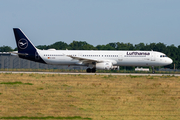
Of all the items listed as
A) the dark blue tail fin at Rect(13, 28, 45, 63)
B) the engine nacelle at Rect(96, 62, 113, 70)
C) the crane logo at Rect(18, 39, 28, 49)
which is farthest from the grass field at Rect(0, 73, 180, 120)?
the crane logo at Rect(18, 39, 28, 49)

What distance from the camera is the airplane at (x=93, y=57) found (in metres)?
45.5

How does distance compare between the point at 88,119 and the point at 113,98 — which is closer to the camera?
the point at 88,119

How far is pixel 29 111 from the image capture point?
13.6 m

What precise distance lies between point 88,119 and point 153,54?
115 ft

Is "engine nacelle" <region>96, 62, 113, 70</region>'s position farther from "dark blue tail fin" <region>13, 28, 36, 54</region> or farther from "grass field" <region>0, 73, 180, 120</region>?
"grass field" <region>0, 73, 180, 120</region>

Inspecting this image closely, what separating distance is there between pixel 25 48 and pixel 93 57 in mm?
12477

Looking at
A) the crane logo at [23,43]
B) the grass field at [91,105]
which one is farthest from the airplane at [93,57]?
the grass field at [91,105]

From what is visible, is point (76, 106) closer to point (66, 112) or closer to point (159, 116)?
point (66, 112)

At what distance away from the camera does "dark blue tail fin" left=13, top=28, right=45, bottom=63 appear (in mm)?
47594

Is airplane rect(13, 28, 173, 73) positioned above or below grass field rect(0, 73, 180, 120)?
above

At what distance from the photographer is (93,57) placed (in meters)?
46.5

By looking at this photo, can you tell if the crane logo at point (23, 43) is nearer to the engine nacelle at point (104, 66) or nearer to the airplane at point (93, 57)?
the airplane at point (93, 57)

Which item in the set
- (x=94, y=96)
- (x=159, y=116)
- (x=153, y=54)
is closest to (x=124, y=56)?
(x=153, y=54)

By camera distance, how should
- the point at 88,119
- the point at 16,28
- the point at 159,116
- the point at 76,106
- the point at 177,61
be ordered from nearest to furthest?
the point at 88,119, the point at 159,116, the point at 76,106, the point at 16,28, the point at 177,61
